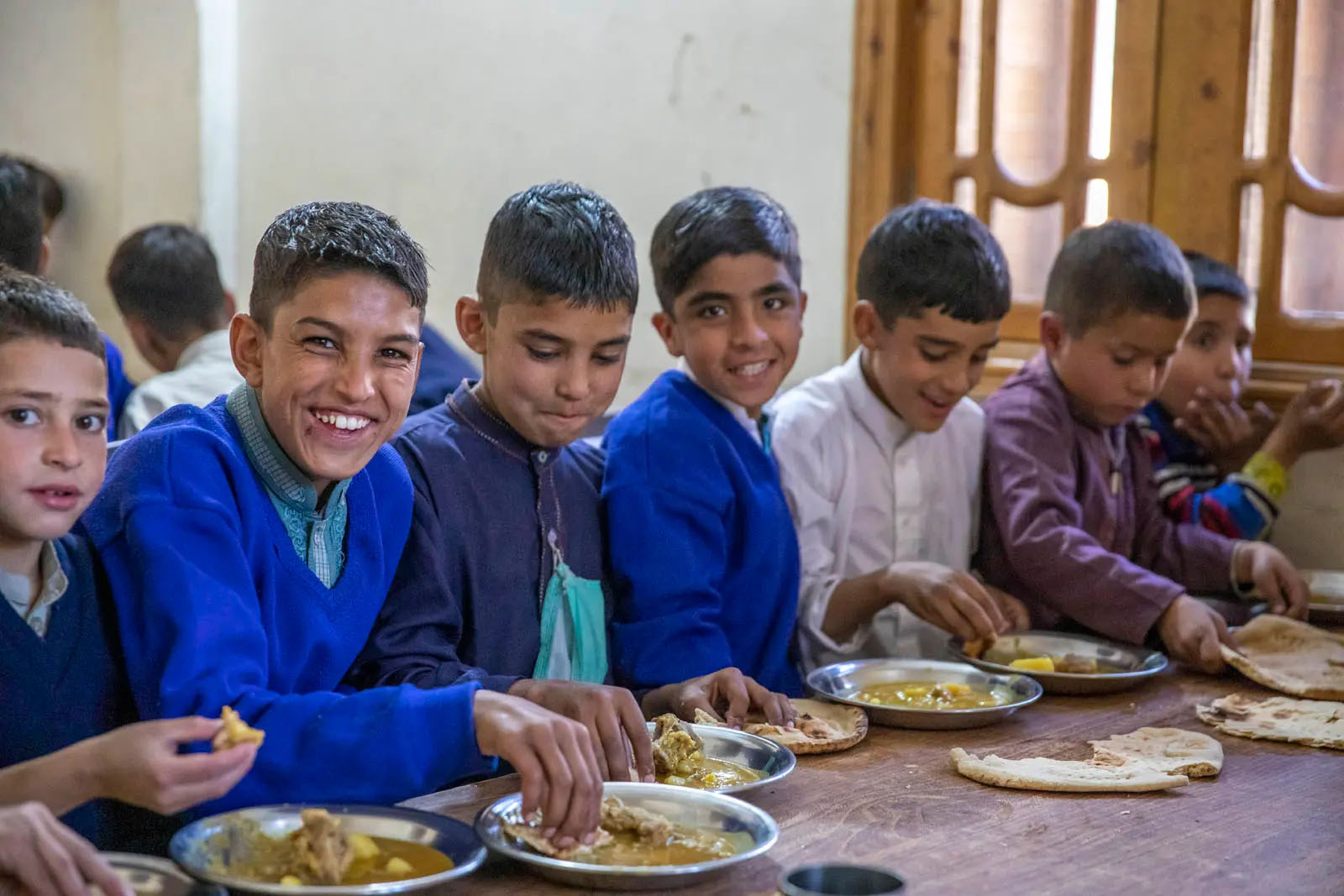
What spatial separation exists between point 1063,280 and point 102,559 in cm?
223

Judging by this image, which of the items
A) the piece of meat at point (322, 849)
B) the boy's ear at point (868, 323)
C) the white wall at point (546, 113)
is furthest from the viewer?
the white wall at point (546, 113)

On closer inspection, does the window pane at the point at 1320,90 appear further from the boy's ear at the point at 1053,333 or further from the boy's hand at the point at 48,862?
the boy's hand at the point at 48,862

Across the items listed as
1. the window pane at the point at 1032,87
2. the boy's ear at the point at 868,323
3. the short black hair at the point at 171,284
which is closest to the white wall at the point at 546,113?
the window pane at the point at 1032,87

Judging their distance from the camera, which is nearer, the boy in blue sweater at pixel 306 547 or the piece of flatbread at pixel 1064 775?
the boy in blue sweater at pixel 306 547

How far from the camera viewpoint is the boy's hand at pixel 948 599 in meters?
2.56

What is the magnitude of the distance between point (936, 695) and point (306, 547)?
1.09 metres

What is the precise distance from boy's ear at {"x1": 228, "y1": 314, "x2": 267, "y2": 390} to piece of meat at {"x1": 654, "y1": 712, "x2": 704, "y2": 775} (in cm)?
75

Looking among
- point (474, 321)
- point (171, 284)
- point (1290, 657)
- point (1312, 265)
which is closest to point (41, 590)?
point (474, 321)

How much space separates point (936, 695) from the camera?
2422 millimetres

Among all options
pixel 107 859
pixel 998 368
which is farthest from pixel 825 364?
pixel 107 859

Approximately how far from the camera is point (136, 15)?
5.44m

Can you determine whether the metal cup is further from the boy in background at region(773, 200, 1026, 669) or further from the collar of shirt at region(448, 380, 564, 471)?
the boy in background at region(773, 200, 1026, 669)

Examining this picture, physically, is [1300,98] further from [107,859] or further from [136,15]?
[136,15]

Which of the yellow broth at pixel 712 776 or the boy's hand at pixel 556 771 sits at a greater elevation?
the boy's hand at pixel 556 771
